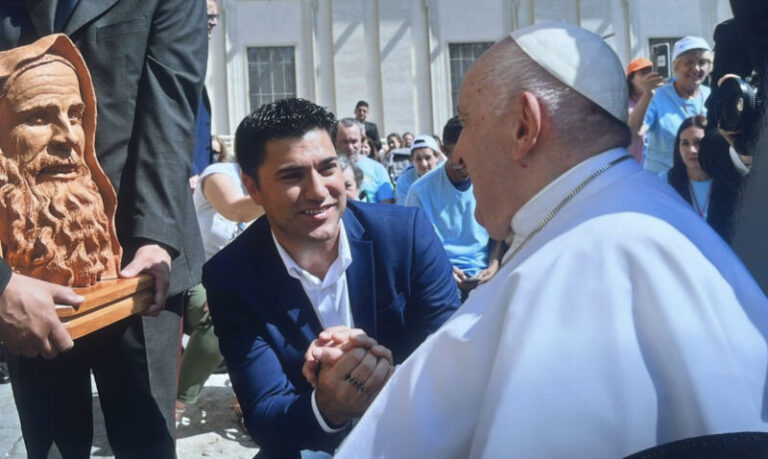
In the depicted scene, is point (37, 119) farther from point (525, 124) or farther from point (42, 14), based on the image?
point (525, 124)

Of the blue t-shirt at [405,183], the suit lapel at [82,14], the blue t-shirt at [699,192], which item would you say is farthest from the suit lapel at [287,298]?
the blue t-shirt at [405,183]

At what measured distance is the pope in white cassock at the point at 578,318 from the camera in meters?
1.62

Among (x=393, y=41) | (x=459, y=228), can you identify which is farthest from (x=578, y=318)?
(x=393, y=41)

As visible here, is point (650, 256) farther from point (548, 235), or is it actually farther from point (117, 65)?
point (117, 65)

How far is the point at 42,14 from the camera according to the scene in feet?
8.28

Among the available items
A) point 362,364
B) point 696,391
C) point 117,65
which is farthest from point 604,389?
point 117,65

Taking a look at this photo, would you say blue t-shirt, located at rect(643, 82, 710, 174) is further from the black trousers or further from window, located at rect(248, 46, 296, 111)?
window, located at rect(248, 46, 296, 111)

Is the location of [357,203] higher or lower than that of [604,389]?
higher

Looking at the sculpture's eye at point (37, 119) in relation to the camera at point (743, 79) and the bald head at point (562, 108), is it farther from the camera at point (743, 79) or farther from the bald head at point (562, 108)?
the camera at point (743, 79)

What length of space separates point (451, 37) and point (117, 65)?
73.1ft

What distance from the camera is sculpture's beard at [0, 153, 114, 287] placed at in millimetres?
2408

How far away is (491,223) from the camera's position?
85.4 inches

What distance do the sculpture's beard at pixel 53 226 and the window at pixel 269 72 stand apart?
2154cm

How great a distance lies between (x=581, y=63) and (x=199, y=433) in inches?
158
